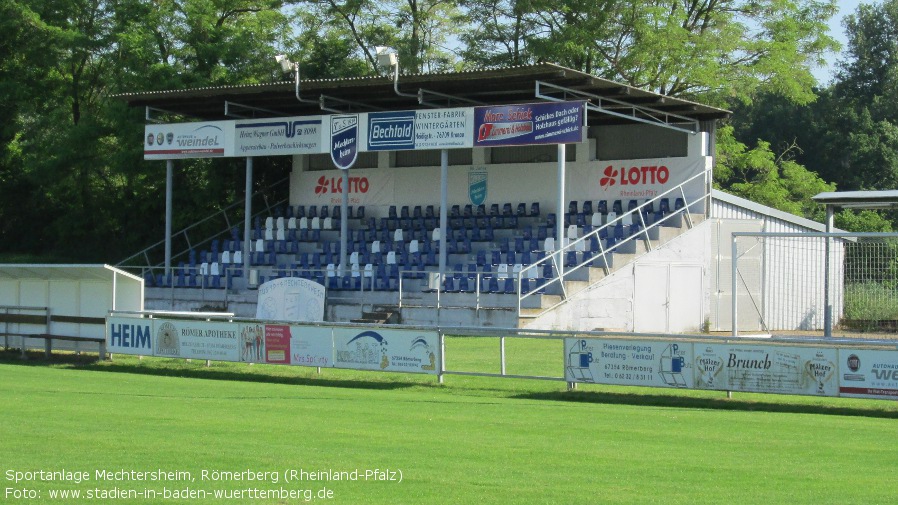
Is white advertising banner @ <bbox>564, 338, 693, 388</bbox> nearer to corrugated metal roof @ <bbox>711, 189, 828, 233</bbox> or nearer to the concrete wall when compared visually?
the concrete wall

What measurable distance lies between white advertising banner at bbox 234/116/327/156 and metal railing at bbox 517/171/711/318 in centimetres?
846

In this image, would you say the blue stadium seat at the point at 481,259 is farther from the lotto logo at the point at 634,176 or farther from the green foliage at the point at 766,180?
the green foliage at the point at 766,180

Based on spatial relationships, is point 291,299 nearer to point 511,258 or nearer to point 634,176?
point 511,258

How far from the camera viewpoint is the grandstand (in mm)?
30047

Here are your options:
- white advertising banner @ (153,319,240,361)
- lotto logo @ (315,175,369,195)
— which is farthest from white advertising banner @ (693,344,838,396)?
lotto logo @ (315,175,369,195)

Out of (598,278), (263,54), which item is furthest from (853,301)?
(263,54)

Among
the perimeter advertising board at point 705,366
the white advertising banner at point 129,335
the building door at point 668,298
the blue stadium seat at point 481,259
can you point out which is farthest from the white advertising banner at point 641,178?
the white advertising banner at point 129,335

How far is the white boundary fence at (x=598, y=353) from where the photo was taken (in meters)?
16.3

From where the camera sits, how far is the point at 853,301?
2455 cm

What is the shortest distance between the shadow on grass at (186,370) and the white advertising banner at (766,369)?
208 inches

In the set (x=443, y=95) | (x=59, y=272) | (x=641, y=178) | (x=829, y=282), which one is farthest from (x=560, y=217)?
(x=59, y=272)

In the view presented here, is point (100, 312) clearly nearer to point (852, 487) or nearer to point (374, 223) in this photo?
point (374, 223)

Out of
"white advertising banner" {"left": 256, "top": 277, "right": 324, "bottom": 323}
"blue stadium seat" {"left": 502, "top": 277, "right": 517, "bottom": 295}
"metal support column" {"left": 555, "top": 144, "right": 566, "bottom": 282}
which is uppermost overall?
"metal support column" {"left": 555, "top": 144, "right": 566, "bottom": 282}

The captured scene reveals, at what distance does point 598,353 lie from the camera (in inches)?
723
